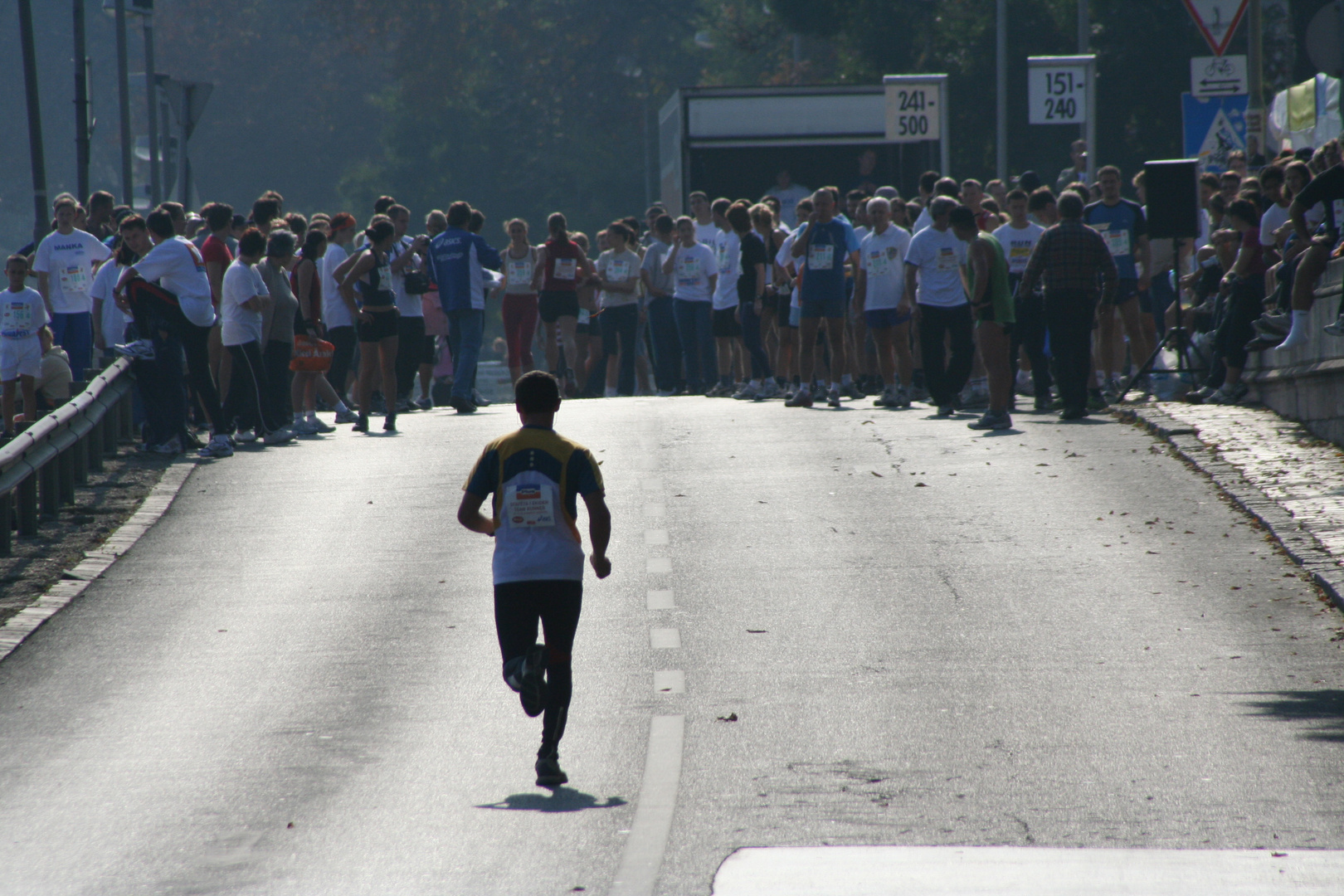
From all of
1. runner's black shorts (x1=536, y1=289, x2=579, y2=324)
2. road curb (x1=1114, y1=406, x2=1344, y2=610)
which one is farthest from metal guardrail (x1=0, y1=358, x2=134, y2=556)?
road curb (x1=1114, y1=406, x2=1344, y2=610)

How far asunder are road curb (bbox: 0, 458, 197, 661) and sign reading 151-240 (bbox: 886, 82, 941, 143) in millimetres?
12323

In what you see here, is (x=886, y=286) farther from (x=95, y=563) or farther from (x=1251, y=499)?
(x=95, y=563)

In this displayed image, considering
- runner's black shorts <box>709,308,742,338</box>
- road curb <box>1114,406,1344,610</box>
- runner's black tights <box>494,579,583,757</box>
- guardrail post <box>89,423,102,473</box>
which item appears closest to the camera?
runner's black tights <box>494,579,583,757</box>

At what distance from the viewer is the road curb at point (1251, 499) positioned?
10.7m

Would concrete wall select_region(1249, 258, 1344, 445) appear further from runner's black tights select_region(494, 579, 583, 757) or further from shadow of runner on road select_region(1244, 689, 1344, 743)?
runner's black tights select_region(494, 579, 583, 757)

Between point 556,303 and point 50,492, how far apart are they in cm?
916

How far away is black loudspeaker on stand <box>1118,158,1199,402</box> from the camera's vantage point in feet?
57.3

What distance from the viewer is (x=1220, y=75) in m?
21.0

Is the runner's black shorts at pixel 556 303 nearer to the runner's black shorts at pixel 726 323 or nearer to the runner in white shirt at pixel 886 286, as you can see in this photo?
the runner's black shorts at pixel 726 323

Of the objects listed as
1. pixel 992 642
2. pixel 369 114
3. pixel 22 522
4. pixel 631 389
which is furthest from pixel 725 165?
pixel 369 114

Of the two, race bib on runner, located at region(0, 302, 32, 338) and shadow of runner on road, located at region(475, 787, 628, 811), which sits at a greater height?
race bib on runner, located at region(0, 302, 32, 338)

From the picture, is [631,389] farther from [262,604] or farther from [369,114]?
[369,114]

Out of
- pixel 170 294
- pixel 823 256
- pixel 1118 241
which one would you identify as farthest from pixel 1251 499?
pixel 170 294

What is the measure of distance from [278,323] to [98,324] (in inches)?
92.8
